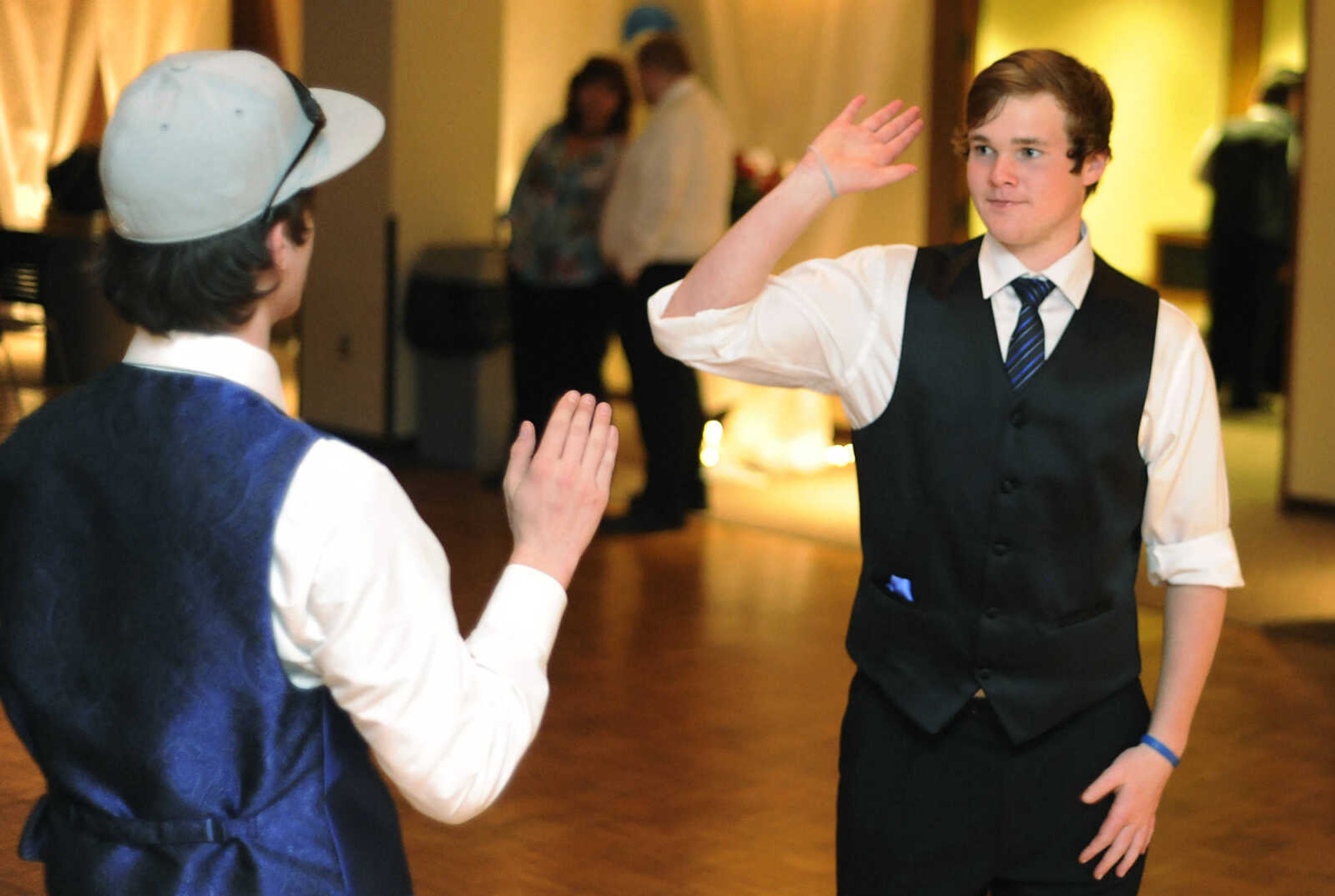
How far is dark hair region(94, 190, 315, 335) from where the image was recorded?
1.35 metres

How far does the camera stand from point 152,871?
1.36 m

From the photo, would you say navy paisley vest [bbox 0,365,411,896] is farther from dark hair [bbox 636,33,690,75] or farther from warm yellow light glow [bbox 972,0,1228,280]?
warm yellow light glow [bbox 972,0,1228,280]

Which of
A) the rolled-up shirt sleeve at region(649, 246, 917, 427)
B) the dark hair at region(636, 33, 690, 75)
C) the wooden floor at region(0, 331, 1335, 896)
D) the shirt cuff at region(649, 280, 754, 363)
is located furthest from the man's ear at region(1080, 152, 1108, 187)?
the dark hair at region(636, 33, 690, 75)

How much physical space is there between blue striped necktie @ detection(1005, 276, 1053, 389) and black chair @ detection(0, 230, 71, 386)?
269 inches

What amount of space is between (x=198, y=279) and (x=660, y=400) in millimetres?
4748

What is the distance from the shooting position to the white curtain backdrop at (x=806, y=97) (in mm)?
7074

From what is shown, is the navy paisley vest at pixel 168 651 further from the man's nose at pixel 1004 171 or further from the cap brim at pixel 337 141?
the man's nose at pixel 1004 171

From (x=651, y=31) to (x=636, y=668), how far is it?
3.49m

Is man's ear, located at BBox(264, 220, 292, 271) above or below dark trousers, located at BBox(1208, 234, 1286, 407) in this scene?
above

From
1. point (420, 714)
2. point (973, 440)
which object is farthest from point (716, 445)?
point (420, 714)

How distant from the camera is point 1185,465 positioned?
6.36 ft

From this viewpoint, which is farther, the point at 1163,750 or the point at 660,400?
the point at 660,400

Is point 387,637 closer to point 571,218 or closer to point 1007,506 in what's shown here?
point 1007,506

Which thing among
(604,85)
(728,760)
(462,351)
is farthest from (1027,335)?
(462,351)
